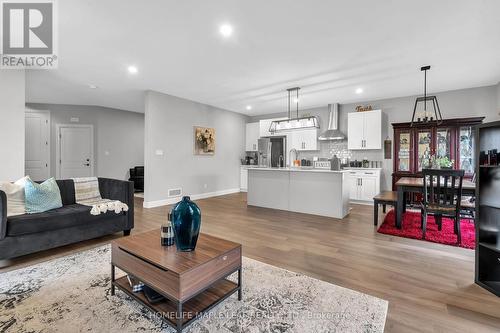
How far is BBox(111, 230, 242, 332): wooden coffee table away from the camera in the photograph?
151cm

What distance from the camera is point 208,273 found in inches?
65.3

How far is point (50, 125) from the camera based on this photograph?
7227 mm

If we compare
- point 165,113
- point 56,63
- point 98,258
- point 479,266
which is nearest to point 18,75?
point 56,63

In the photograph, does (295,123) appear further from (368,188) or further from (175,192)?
(175,192)

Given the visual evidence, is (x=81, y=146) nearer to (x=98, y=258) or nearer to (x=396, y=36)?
(x=98, y=258)

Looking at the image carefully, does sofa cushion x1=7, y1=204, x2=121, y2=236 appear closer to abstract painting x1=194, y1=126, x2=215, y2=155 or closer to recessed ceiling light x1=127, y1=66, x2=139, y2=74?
recessed ceiling light x1=127, y1=66, x2=139, y2=74

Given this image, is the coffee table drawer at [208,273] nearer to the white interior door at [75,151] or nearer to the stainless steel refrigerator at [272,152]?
the stainless steel refrigerator at [272,152]

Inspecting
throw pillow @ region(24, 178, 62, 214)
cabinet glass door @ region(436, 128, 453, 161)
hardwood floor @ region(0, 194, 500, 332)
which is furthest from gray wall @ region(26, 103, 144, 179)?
cabinet glass door @ region(436, 128, 453, 161)

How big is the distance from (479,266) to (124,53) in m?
4.93

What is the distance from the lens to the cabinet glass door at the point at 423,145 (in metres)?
5.43

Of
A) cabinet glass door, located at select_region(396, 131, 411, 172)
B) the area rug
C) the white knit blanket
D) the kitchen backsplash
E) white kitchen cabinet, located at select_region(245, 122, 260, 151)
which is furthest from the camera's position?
white kitchen cabinet, located at select_region(245, 122, 260, 151)

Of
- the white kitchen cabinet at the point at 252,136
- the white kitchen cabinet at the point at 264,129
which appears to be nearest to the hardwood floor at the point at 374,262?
the white kitchen cabinet at the point at 264,129

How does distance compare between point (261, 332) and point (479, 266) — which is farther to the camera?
point (479, 266)

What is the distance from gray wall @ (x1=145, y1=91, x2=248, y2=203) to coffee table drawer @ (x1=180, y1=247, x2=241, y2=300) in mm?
4267
